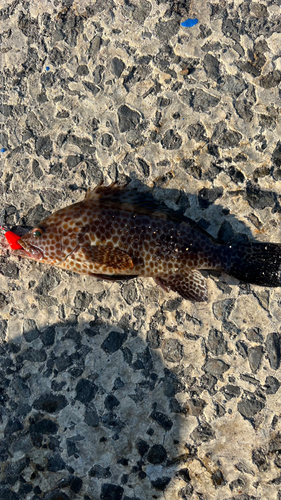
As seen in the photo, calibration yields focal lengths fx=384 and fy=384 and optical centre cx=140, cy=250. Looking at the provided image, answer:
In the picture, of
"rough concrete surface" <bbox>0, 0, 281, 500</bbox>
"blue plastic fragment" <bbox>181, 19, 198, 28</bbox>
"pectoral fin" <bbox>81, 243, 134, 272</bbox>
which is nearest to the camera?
"pectoral fin" <bbox>81, 243, 134, 272</bbox>

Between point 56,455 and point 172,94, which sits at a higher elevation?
point 172,94

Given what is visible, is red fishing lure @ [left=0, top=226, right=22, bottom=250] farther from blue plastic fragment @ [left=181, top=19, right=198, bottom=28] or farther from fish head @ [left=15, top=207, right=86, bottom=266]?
blue plastic fragment @ [left=181, top=19, right=198, bottom=28]

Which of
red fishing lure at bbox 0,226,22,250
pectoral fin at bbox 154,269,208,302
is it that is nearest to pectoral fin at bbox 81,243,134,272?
pectoral fin at bbox 154,269,208,302

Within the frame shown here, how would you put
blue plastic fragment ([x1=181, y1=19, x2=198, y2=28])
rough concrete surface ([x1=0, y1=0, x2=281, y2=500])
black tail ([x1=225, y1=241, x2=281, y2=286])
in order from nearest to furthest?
1. black tail ([x1=225, y1=241, x2=281, y2=286])
2. rough concrete surface ([x1=0, y1=0, x2=281, y2=500])
3. blue plastic fragment ([x1=181, y1=19, x2=198, y2=28])

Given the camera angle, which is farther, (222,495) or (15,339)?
(15,339)

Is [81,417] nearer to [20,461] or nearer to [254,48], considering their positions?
[20,461]

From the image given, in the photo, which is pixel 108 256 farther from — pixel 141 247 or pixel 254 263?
pixel 254 263

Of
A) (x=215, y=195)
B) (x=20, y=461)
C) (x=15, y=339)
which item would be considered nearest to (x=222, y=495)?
(x=20, y=461)

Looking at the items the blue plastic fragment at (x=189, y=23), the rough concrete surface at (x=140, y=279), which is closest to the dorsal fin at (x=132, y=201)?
the rough concrete surface at (x=140, y=279)
